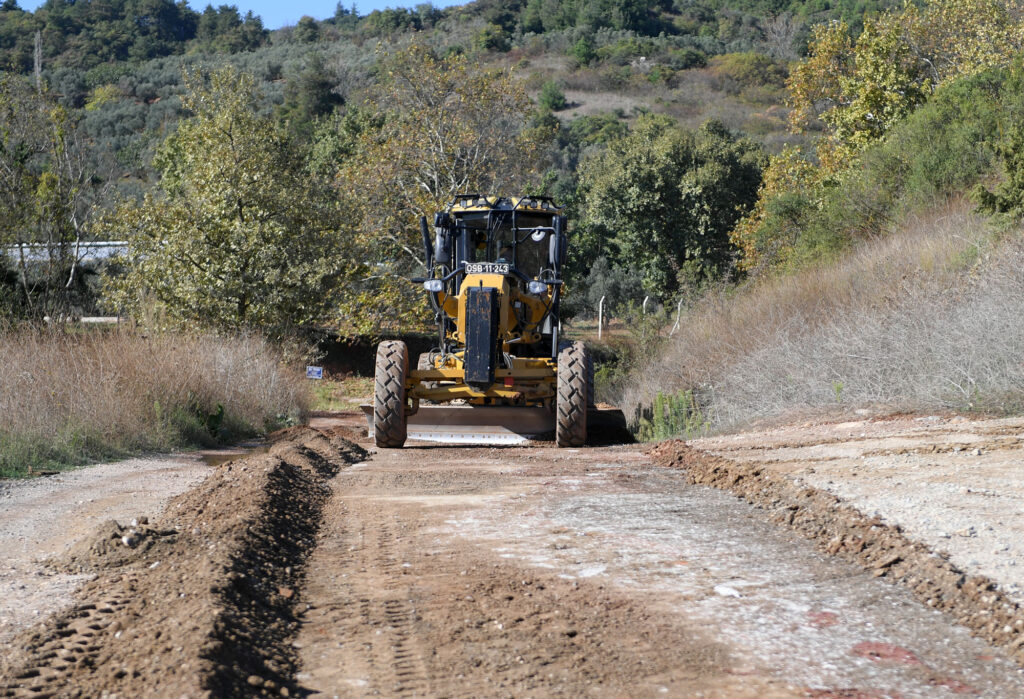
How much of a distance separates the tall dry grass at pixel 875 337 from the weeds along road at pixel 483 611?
17.3 ft

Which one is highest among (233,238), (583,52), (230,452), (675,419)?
(583,52)

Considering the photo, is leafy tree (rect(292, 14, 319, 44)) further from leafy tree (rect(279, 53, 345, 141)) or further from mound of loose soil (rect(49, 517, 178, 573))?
mound of loose soil (rect(49, 517, 178, 573))

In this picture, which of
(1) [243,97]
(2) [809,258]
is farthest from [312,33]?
(2) [809,258]

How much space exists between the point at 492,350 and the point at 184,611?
28.0 ft

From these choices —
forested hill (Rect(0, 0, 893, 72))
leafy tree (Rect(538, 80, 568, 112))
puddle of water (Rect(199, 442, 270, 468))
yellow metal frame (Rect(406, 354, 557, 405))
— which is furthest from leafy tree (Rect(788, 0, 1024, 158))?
forested hill (Rect(0, 0, 893, 72))

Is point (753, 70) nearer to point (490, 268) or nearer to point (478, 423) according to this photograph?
point (490, 268)

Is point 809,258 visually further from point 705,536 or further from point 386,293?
point 705,536

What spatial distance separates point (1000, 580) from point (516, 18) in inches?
4832

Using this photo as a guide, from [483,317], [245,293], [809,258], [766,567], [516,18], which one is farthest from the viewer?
[516,18]

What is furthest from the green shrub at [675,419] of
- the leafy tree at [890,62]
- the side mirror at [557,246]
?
the leafy tree at [890,62]

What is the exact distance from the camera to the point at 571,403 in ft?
44.1

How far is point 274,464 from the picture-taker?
10102 millimetres

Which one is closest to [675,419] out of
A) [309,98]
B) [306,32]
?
[309,98]

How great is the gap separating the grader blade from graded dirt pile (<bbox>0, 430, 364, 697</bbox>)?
546 centimetres
